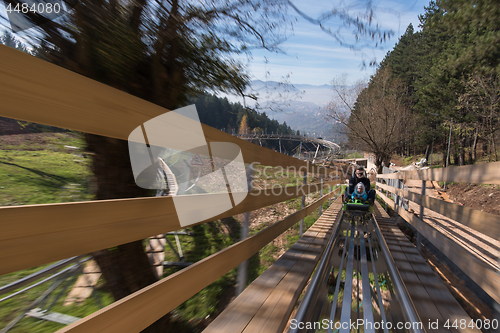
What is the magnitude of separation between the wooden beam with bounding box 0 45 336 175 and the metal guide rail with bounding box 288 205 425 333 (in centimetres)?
151

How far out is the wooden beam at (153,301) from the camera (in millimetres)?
854

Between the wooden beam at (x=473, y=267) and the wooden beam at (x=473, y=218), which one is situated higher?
the wooden beam at (x=473, y=218)

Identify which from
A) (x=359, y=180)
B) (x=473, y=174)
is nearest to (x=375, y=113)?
(x=359, y=180)

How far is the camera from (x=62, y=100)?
830 millimetres

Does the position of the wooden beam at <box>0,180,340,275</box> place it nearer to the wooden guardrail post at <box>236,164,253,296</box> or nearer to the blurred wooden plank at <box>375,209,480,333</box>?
the wooden guardrail post at <box>236,164,253,296</box>

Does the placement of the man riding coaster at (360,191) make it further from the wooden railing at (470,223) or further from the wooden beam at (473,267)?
the wooden beam at (473,267)

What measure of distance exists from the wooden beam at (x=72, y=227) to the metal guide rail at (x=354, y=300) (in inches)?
44.4

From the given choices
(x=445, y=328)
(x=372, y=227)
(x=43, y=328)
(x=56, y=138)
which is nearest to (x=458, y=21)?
(x=372, y=227)

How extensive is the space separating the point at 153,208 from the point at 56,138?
1305 mm

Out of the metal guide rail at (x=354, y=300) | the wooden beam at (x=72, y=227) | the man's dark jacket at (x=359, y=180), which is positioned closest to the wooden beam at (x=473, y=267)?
the metal guide rail at (x=354, y=300)

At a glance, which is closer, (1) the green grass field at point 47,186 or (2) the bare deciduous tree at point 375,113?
(1) the green grass field at point 47,186

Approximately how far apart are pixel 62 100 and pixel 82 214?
38 centimetres

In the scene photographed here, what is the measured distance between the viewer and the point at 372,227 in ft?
16.0

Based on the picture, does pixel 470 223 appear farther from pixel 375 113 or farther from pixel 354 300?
pixel 375 113
